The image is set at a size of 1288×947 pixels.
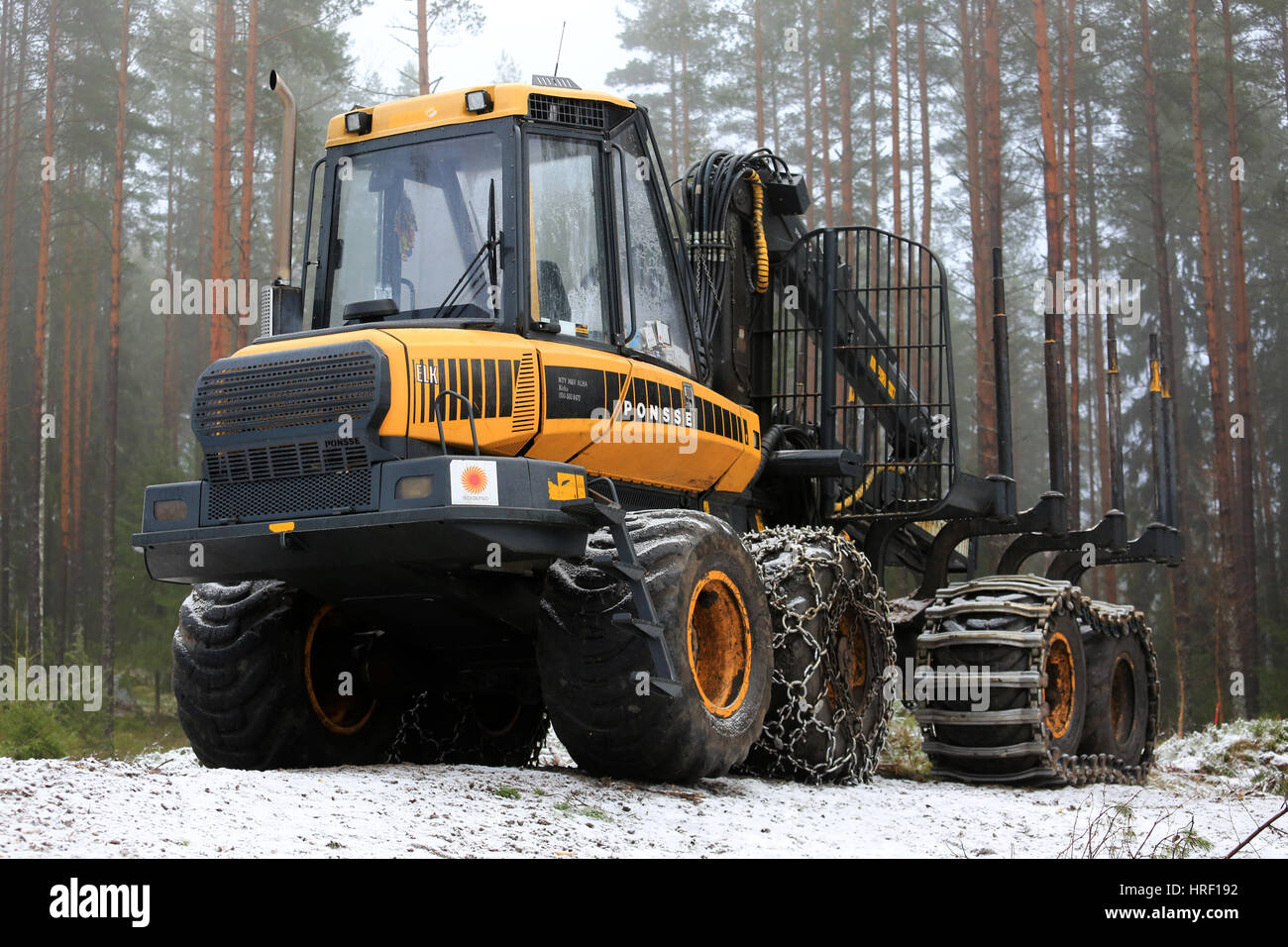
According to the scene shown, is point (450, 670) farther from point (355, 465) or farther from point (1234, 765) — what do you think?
point (1234, 765)

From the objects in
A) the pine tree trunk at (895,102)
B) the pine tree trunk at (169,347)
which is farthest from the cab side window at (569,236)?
the pine tree trunk at (169,347)

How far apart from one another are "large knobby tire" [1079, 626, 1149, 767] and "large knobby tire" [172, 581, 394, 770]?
6052 mm

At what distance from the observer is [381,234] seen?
766 cm

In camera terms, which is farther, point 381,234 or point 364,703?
point 364,703

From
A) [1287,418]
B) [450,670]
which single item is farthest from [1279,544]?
[450,670]

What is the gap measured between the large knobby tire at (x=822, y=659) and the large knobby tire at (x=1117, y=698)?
245cm

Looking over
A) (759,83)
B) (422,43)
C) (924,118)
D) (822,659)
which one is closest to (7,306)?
(422,43)

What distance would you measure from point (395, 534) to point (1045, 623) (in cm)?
523

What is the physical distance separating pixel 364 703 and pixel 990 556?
16594 mm

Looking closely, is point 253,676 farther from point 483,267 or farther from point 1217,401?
point 1217,401

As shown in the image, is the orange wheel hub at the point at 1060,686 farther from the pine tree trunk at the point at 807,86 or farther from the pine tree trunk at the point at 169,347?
the pine tree trunk at the point at 169,347

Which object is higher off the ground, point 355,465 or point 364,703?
point 355,465

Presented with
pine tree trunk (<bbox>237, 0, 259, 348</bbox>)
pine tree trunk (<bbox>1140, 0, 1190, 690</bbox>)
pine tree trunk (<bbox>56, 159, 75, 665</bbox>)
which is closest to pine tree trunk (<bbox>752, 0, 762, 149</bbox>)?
pine tree trunk (<bbox>1140, 0, 1190, 690</bbox>)
